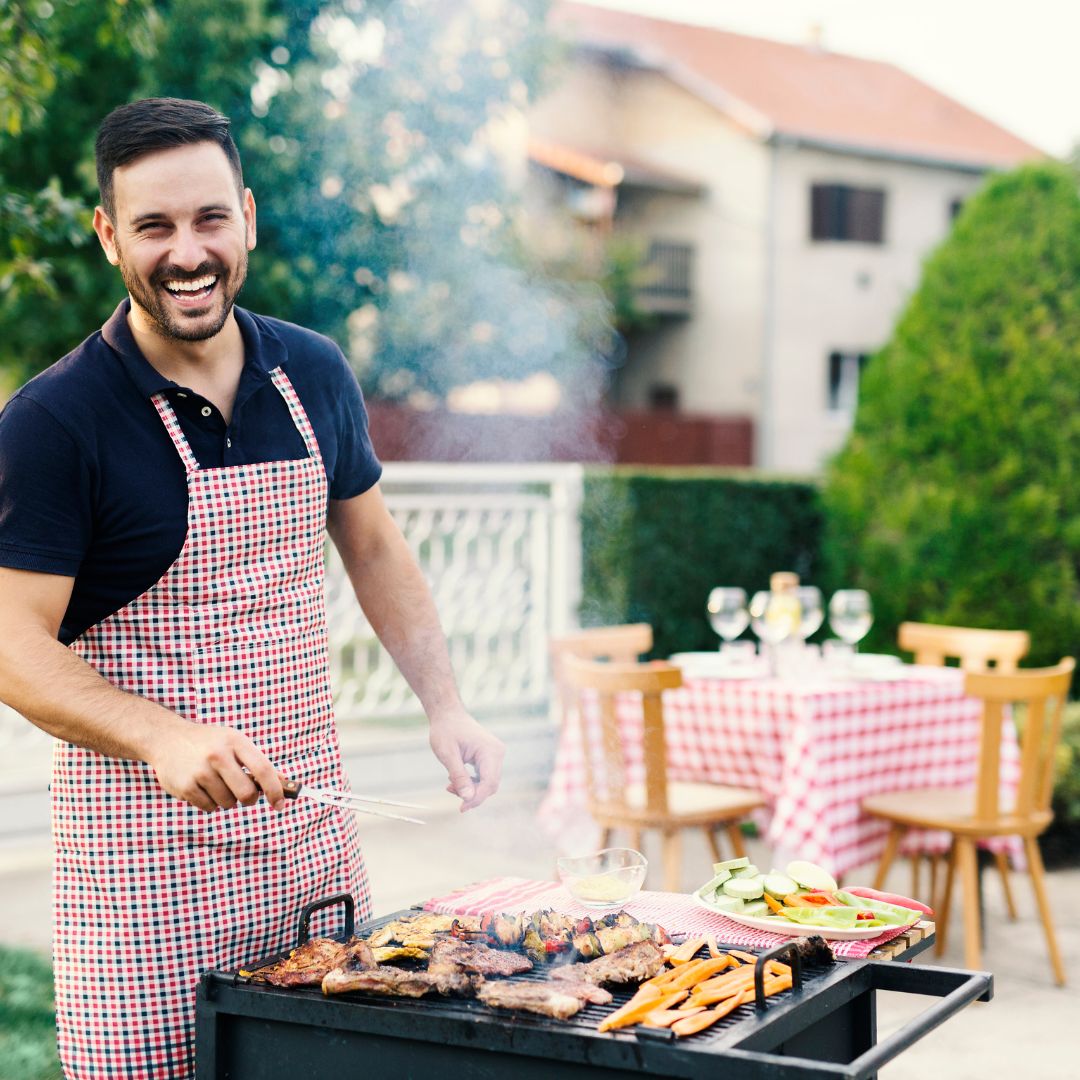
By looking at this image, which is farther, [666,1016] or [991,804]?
[991,804]

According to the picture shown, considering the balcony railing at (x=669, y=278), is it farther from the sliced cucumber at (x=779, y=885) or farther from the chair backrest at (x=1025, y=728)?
the sliced cucumber at (x=779, y=885)

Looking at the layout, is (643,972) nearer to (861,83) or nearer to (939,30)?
(939,30)

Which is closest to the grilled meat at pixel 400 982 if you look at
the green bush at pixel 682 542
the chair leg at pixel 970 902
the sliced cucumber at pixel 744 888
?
the sliced cucumber at pixel 744 888

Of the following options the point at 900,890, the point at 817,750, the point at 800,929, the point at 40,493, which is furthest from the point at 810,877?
the point at 900,890

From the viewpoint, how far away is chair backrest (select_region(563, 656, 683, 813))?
428cm

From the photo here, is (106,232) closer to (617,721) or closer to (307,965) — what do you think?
(307,965)

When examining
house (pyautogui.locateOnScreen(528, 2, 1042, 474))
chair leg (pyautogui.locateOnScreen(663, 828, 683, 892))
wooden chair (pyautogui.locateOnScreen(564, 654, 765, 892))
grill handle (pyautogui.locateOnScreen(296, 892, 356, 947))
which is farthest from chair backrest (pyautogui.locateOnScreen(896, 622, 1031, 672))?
house (pyautogui.locateOnScreen(528, 2, 1042, 474))

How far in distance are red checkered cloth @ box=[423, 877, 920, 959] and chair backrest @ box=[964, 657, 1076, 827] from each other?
2.35m

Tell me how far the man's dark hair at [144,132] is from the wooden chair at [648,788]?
2.66 m

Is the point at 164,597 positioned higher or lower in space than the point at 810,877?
higher

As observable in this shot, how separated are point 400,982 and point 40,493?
2.26 ft

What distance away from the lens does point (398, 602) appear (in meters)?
2.21

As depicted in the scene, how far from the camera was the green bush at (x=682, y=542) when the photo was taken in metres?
7.66

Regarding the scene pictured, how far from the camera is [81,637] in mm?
1844
